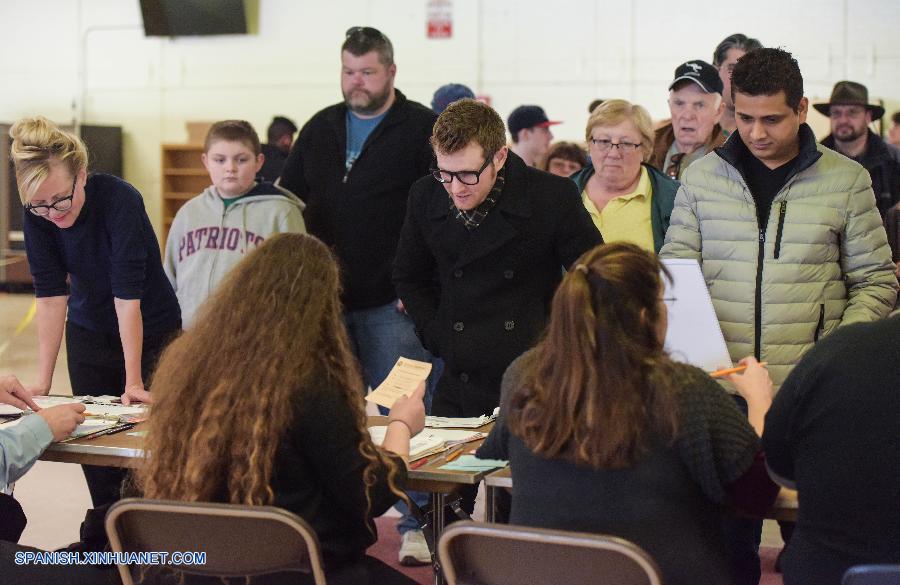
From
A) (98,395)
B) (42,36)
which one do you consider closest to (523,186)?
(98,395)

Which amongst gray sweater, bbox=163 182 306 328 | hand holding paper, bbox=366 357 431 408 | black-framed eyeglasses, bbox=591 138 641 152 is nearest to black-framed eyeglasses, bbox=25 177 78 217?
gray sweater, bbox=163 182 306 328

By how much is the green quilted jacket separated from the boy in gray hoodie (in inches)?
61.6

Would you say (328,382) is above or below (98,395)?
above

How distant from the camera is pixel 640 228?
10.7ft

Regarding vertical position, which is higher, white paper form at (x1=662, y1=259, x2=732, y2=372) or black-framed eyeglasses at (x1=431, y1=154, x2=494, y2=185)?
black-framed eyeglasses at (x1=431, y1=154, x2=494, y2=185)

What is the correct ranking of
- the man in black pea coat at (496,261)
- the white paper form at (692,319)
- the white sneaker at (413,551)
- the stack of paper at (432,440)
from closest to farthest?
the stack of paper at (432,440)
the white paper form at (692,319)
the man in black pea coat at (496,261)
the white sneaker at (413,551)

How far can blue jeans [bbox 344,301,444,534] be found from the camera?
3.69 meters

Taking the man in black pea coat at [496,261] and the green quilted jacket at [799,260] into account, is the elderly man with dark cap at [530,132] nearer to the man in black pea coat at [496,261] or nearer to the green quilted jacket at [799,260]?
the man in black pea coat at [496,261]

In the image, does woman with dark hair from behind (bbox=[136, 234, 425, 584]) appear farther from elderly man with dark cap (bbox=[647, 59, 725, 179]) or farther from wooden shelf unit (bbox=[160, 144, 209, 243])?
wooden shelf unit (bbox=[160, 144, 209, 243])

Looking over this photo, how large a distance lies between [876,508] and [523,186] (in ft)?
4.82

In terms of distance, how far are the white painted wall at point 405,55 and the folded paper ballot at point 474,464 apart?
8127 mm

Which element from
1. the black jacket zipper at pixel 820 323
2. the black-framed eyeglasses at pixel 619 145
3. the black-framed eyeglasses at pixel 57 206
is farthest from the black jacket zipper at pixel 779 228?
the black-framed eyeglasses at pixel 57 206

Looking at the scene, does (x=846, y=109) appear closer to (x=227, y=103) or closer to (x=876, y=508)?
(x=876, y=508)

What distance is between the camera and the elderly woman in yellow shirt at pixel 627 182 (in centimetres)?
324
